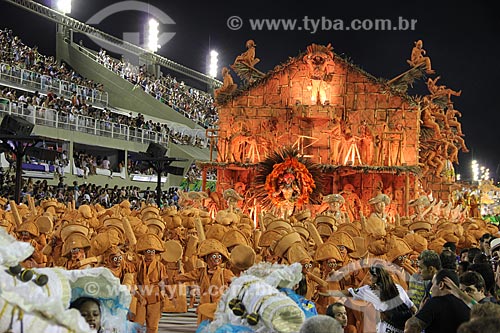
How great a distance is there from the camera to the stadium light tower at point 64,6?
3275cm

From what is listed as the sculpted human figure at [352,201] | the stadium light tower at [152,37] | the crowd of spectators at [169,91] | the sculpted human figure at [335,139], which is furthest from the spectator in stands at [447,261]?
the stadium light tower at [152,37]

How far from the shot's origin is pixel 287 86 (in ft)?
70.3

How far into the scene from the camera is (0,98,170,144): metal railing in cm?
1978

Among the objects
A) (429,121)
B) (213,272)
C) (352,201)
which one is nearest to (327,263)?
(213,272)

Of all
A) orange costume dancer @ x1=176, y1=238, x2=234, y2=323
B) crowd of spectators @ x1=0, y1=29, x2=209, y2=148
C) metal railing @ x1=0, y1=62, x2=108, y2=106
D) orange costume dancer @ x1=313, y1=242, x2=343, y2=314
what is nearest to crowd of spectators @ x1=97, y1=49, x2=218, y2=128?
crowd of spectators @ x1=0, y1=29, x2=209, y2=148

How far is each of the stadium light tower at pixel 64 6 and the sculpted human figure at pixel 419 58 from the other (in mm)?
19167

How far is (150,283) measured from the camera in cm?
755

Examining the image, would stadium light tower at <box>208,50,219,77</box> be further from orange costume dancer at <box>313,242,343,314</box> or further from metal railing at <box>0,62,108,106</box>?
orange costume dancer at <box>313,242,343,314</box>

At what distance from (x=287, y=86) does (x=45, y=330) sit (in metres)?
19.1

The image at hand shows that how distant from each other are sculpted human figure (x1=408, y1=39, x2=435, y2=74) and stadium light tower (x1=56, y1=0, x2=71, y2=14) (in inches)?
755

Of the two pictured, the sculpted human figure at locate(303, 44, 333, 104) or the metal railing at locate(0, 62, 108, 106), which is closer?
the sculpted human figure at locate(303, 44, 333, 104)

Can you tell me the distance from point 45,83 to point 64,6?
415 inches

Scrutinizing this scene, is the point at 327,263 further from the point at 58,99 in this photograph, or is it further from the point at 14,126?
the point at 58,99

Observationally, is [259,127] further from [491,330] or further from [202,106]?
[202,106]
